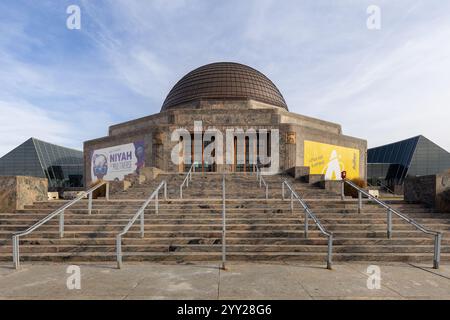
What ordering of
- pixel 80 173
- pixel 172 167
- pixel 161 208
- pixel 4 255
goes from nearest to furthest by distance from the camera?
pixel 4 255
pixel 161 208
pixel 172 167
pixel 80 173

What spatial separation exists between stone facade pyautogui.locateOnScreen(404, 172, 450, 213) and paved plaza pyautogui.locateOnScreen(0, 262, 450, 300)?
328 centimetres

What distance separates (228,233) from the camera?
6.13 meters

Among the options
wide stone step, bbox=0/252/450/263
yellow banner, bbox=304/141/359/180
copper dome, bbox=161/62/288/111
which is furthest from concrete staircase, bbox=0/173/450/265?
copper dome, bbox=161/62/288/111

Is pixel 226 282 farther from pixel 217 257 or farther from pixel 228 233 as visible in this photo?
pixel 228 233

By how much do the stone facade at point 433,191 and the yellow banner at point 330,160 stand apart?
10.4m

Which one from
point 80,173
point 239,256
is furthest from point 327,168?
point 80,173

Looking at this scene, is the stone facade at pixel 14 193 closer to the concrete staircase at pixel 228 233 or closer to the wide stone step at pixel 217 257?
the concrete staircase at pixel 228 233

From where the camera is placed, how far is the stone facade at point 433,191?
7.39m

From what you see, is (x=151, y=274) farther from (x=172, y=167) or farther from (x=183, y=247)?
(x=172, y=167)

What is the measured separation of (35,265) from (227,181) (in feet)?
29.0

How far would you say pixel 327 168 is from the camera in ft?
65.8

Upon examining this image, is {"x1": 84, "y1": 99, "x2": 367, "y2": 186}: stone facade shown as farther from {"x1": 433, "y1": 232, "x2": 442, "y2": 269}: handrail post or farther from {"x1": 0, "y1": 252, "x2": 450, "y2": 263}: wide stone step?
{"x1": 433, "y1": 232, "x2": 442, "y2": 269}: handrail post

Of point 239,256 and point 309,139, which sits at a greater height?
point 309,139

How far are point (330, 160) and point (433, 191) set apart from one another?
13.0 metres
